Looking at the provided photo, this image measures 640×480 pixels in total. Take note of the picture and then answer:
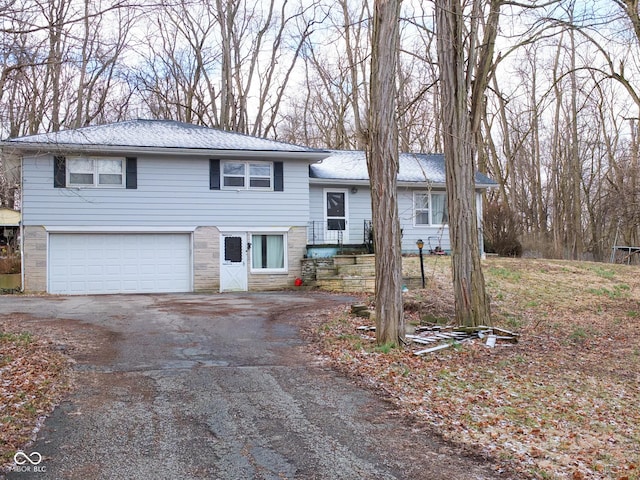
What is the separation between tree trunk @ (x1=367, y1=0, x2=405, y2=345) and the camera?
27.7 feet

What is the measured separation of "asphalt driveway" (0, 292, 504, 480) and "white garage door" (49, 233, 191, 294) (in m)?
8.10

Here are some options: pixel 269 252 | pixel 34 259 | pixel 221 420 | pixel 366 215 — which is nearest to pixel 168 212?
pixel 269 252

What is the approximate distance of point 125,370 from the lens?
7078mm

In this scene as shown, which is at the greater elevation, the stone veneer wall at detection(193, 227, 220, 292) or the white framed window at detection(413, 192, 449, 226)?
the white framed window at detection(413, 192, 449, 226)

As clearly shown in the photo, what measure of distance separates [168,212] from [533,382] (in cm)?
1325

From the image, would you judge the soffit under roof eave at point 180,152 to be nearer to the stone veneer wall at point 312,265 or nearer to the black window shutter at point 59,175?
the black window shutter at point 59,175

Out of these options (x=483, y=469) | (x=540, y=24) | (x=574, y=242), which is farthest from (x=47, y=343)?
(x=574, y=242)

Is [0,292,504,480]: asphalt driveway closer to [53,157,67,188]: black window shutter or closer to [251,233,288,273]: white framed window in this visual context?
[53,157,67,188]: black window shutter

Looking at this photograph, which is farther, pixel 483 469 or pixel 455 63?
pixel 455 63

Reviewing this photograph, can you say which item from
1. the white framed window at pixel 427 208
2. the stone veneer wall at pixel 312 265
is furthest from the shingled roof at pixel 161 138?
the white framed window at pixel 427 208

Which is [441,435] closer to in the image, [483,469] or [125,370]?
[483,469]

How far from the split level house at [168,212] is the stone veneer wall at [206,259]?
0.10 ft

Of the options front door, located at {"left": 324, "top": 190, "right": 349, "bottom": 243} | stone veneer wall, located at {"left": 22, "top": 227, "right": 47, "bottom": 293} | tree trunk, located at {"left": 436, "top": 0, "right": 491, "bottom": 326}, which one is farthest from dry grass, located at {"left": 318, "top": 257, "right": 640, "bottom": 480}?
stone veneer wall, located at {"left": 22, "top": 227, "right": 47, "bottom": 293}

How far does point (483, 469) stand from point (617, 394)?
352cm
